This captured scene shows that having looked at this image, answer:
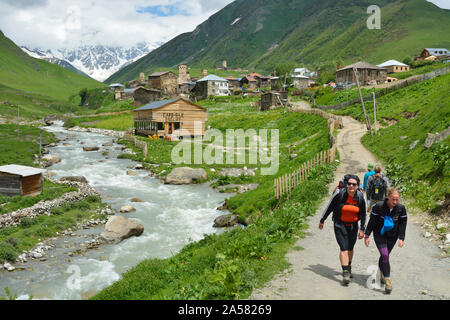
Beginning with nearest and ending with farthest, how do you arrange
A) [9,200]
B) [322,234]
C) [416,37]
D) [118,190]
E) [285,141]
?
[322,234], [9,200], [118,190], [285,141], [416,37]

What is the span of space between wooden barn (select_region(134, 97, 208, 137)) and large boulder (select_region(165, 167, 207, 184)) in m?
25.1

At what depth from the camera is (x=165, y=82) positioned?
4860 inches

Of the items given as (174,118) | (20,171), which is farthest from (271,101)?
(20,171)

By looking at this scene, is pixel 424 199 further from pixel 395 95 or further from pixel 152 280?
pixel 395 95

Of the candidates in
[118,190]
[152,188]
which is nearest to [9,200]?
[118,190]

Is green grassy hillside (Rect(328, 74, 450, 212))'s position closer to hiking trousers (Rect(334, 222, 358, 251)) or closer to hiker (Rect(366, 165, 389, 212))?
hiker (Rect(366, 165, 389, 212))

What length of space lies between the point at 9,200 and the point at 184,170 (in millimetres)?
14570

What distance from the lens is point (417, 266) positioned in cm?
916

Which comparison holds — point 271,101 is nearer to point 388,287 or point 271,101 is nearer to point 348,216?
point 348,216

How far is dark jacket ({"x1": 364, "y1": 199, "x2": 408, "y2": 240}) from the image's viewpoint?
762cm

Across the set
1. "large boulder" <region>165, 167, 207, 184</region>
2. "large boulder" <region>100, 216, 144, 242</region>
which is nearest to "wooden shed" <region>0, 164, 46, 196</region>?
"large boulder" <region>100, 216, 144, 242</region>

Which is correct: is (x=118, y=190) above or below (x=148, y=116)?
below

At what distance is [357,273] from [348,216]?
6.27 feet

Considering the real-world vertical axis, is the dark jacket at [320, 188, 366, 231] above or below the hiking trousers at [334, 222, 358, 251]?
above
